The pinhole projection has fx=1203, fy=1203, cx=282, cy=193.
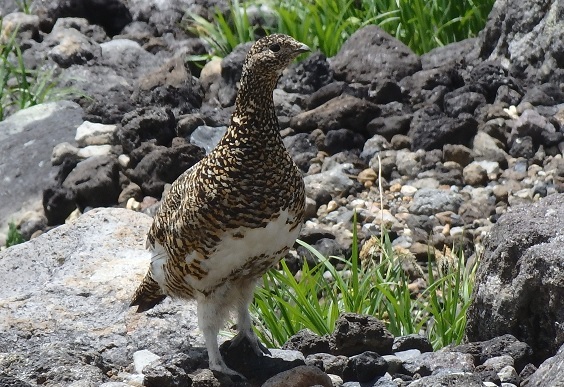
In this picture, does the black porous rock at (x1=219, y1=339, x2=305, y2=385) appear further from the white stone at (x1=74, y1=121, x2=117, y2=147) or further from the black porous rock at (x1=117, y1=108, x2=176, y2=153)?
the white stone at (x1=74, y1=121, x2=117, y2=147)

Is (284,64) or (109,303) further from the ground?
(284,64)

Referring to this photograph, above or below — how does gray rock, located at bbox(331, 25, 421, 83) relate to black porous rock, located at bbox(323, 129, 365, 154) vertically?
above

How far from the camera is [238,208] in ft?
15.3

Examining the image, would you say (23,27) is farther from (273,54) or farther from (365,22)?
(273,54)

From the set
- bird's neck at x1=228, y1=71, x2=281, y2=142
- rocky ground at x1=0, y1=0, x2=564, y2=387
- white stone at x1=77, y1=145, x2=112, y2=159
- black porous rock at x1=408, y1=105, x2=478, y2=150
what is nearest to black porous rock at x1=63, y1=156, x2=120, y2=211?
rocky ground at x1=0, y1=0, x2=564, y2=387

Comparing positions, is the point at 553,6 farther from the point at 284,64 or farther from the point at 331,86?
the point at 284,64

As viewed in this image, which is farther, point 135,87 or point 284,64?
point 135,87

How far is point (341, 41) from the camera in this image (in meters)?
9.30

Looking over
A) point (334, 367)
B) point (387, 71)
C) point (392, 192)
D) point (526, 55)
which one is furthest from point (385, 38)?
point (334, 367)

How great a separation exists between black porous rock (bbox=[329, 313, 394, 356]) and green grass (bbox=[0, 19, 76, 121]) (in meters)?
4.67

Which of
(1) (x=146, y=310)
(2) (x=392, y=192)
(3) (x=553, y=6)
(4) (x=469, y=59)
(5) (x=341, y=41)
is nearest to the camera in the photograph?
(1) (x=146, y=310)

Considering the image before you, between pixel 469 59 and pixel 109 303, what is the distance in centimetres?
392

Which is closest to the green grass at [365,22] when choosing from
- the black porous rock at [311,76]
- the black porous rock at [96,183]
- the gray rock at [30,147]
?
the black porous rock at [311,76]

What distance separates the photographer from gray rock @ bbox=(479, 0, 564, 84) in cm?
806
